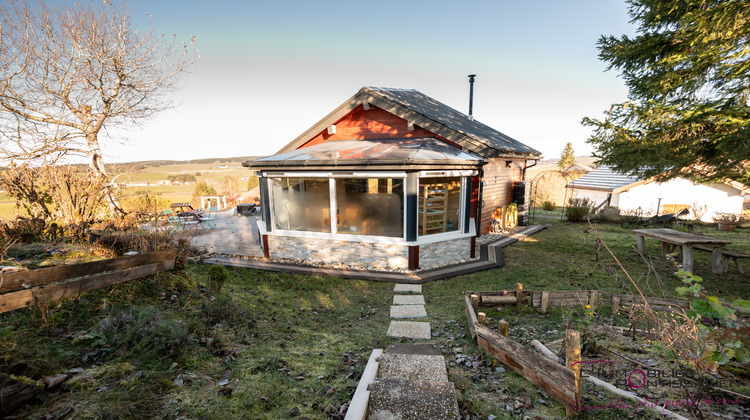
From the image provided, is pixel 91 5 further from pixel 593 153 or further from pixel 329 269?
pixel 593 153

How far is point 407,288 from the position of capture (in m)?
7.11

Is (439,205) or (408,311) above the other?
(439,205)

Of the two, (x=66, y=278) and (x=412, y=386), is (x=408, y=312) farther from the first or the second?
(x=66, y=278)

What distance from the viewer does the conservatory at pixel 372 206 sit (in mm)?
7988

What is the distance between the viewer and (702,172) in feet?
23.0

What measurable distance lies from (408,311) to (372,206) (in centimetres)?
370

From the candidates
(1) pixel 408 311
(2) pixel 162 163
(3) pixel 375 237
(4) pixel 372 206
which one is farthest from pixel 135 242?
(2) pixel 162 163

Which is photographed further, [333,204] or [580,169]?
[580,169]

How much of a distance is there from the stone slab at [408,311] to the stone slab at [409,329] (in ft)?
1.27

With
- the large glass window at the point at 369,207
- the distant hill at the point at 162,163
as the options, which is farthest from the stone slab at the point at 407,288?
the distant hill at the point at 162,163

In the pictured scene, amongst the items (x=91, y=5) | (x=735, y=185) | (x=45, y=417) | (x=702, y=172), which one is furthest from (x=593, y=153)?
(x=91, y=5)

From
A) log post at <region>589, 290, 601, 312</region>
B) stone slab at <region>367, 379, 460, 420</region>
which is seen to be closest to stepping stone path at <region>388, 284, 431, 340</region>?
stone slab at <region>367, 379, 460, 420</region>

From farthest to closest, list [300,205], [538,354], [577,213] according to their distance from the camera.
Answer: [577,213] → [300,205] → [538,354]

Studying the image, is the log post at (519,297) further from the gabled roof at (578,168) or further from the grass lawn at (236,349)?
the gabled roof at (578,168)
